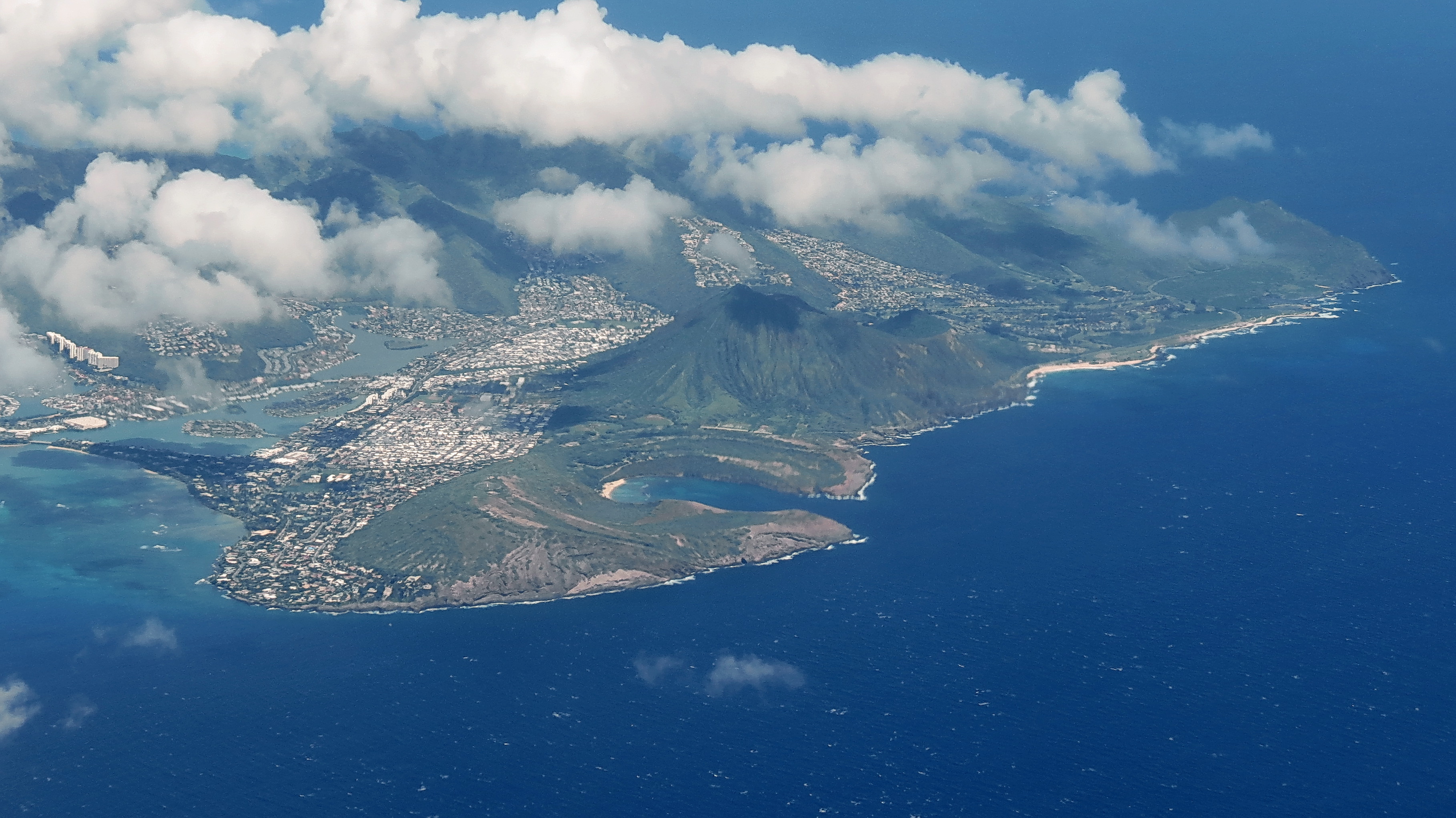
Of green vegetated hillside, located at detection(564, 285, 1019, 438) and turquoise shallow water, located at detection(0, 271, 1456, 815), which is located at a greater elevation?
green vegetated hillside, located at detection(564, 285, 1019, 438)

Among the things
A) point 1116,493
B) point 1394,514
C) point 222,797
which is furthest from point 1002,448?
point 222,797

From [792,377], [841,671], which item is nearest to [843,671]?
[841,671]

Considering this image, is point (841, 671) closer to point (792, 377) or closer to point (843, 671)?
point (843, 671)

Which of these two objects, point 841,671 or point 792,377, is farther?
point 792,377

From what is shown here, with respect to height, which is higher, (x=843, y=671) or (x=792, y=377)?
(x=792, y=377)

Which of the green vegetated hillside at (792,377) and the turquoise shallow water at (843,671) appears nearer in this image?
the turquoise shallow water at (843,671)

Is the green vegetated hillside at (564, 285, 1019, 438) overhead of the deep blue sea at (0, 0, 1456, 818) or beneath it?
overhead

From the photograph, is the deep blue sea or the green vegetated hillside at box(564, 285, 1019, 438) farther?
the green vegetated hillside at box(564, 285, 1019, 438)

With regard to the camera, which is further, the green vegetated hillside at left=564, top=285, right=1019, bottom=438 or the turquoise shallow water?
the green vegetated hillside at left=564, top=285, right=1019, bottom=438

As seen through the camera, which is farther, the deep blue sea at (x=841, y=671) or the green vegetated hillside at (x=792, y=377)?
the green vegetated hillside at (x=792, y=377)

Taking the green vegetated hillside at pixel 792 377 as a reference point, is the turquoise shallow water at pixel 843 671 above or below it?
below

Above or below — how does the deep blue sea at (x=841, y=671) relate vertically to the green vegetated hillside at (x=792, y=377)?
below
